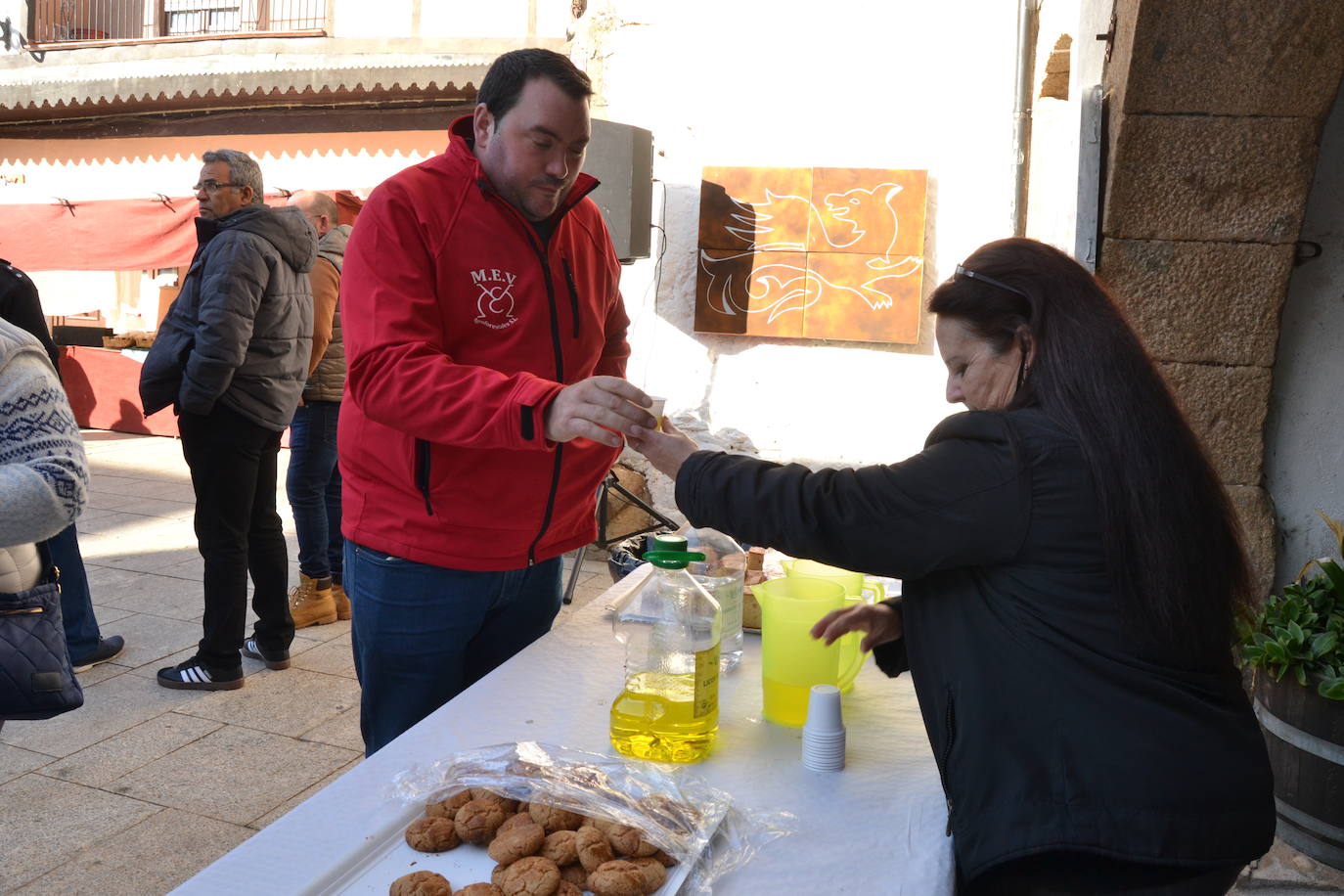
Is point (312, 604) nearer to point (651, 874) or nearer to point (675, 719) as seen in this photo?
point (675, 719)

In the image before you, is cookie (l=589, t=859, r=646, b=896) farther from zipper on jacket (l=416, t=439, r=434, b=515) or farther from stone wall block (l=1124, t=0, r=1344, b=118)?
stone wall block (l=1124, t=0, r=1344, b=118)

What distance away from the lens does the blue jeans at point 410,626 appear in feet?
6.43

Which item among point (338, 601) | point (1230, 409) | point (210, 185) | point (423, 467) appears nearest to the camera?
point (423, 467)

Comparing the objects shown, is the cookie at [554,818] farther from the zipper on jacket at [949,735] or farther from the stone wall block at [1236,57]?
the stone wall block at [1236,57]

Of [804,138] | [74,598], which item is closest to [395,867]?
[74,598]

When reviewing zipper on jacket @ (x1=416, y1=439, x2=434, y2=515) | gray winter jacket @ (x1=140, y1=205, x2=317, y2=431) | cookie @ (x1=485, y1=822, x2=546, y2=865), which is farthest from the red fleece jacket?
gray winter jacket @ (x1=140, y1=205, x2=317, y2=431)

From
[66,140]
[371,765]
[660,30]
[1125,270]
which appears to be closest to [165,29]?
[66,140]

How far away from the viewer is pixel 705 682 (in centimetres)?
157

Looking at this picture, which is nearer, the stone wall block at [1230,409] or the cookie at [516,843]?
the cookie at [516,843]

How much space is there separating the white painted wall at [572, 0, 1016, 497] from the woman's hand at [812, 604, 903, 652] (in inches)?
163

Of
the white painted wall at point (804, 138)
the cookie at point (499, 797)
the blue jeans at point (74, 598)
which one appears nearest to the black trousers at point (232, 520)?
the blue jeans at point (74, 598)

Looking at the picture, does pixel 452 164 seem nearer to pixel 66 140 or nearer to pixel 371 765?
pixel 371 765

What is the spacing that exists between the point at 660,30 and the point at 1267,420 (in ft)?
13.3

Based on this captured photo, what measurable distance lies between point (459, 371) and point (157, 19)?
1386cm
